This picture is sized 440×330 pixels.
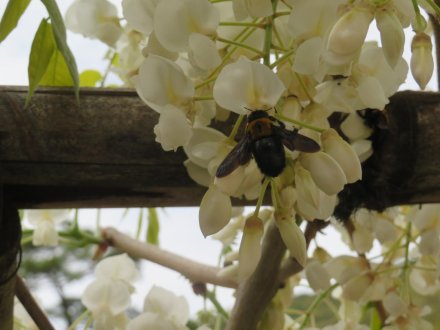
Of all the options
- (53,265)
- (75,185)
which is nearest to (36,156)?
(75,185)

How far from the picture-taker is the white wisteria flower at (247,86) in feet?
1.69

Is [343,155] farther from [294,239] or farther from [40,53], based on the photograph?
[40,53]

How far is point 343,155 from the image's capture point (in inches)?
21.8

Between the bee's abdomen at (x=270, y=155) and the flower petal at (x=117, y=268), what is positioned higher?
the bee's abdomen at (x=270, y=155)

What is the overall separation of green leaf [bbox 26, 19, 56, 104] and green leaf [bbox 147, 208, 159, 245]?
0.50m

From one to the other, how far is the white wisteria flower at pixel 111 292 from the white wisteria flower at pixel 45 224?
0.32 feet

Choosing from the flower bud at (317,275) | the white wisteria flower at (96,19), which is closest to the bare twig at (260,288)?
the flower bud at (317,275)

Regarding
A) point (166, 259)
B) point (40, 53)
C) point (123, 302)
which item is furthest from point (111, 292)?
point (40, 53)

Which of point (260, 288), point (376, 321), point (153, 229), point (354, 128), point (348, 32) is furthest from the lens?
point (153, 229)

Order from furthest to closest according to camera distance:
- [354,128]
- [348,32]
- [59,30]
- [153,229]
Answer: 1. [153,229]
2. [354,128]
3. [59,30]
4. [348,32]

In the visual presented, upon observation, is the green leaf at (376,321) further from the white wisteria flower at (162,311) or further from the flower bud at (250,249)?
the flower bud at (250,249)

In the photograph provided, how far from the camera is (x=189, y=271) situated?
109 centimetres

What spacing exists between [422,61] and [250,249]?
0.18 metres

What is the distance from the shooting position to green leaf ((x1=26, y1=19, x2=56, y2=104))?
26.6 inches
